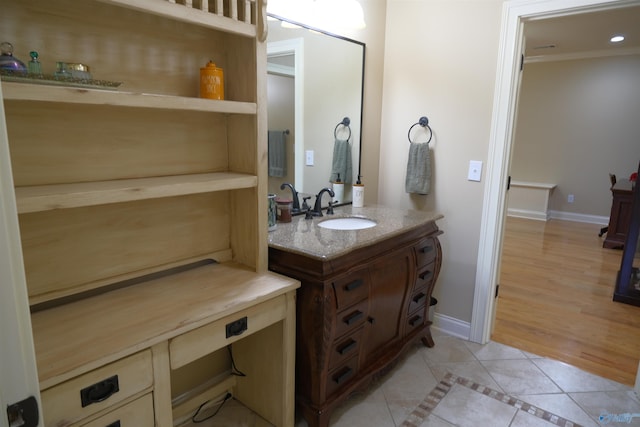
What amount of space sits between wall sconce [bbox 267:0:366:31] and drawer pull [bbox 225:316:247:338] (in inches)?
58.2

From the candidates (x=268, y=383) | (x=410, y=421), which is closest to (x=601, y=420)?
(x=410, y=421)

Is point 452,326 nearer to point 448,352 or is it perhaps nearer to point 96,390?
point 448,352

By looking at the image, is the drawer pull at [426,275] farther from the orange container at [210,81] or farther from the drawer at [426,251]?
the orange container at [210,81]

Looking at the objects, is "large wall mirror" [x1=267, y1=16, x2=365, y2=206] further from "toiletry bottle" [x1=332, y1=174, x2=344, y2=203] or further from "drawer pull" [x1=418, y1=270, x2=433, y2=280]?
"drawer pull" [x1=418, y1=270, x2=433, y2=280]

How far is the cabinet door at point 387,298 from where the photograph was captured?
197 cm

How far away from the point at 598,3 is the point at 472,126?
84cm

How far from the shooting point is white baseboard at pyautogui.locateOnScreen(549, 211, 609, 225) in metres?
6.12

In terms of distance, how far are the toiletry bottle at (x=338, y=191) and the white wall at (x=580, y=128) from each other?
5168mm

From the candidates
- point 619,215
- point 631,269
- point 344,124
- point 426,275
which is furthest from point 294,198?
point 619,215

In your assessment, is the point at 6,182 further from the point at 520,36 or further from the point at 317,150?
the point at 520,36

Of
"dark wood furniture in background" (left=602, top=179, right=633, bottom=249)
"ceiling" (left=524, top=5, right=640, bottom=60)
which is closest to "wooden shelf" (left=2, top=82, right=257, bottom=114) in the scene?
"ceiling" (left=524, top=5, right=640, bottom=60)

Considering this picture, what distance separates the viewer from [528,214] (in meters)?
6.41

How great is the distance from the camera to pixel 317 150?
2.45 m

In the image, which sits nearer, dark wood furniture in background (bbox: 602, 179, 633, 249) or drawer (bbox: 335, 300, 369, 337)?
drawer (bbox: 335, 300, 369, 337)
